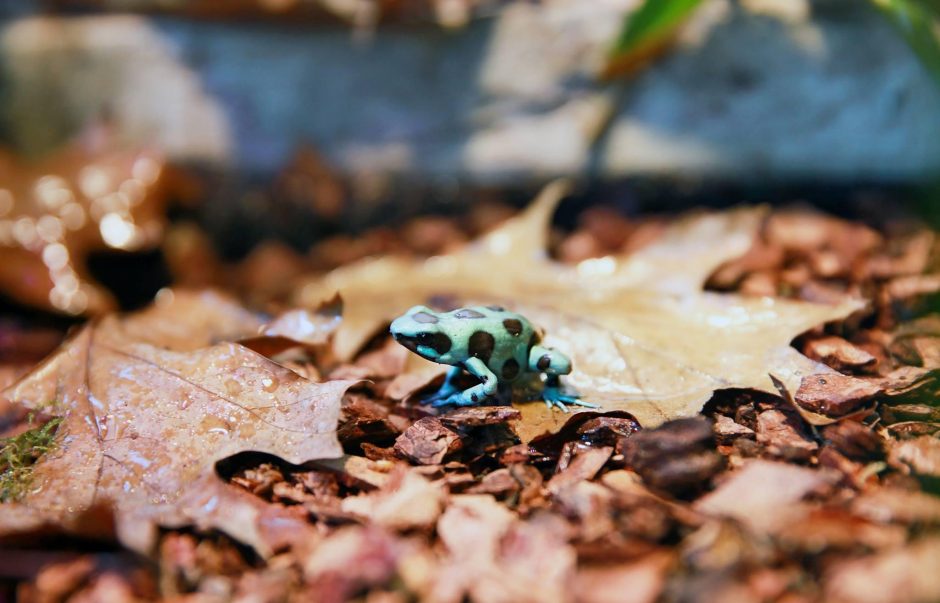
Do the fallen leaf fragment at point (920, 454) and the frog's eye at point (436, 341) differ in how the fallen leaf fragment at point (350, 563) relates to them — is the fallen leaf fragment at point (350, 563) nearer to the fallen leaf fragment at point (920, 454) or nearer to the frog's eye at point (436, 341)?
the frog's eye at point (436, 341)

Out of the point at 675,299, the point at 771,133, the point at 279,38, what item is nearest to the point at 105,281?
the point at 279,38

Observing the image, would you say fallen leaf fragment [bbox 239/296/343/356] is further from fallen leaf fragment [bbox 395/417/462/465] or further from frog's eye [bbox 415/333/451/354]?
fallen leaf fragment [bbox 395/417/462/465]

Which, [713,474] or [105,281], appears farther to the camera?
[105,281]

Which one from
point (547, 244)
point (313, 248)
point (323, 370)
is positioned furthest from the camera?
point (313, 248)

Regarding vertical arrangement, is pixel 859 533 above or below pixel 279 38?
below

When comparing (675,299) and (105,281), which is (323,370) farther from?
(105,281)

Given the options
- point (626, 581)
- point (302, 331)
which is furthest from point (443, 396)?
point (626, 581)

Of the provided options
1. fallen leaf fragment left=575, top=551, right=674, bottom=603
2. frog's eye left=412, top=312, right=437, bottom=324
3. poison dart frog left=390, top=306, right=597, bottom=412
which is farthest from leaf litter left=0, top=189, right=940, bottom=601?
frog's eye left=412, top=312, right=437, bottom=324

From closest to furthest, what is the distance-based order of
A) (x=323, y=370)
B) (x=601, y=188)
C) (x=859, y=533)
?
(x=859, y=533) < (x=323, y=370) < (x=601, y=188)
